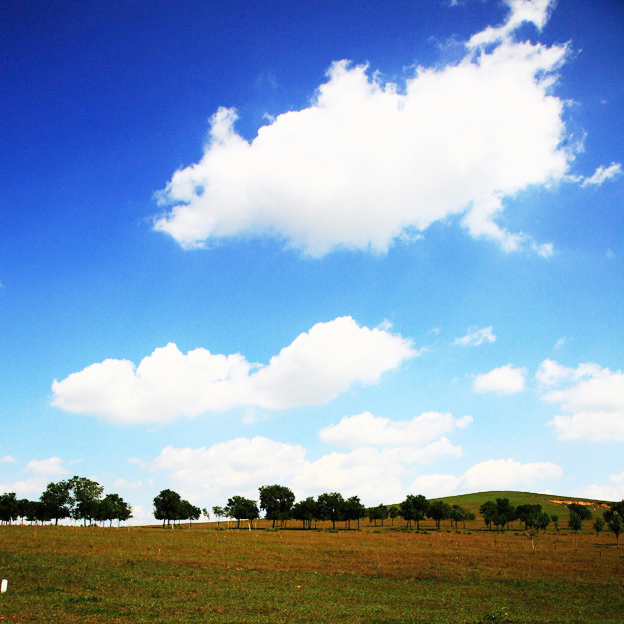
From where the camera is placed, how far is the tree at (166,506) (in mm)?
138750

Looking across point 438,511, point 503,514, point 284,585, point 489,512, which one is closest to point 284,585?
point 284,585

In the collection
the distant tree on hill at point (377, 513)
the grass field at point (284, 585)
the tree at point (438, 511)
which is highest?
the grass field at point (284, 585)

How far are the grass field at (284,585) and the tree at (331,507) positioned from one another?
95.7 metres

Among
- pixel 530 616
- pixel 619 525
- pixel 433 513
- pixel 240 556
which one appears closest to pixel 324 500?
pixel 433 513

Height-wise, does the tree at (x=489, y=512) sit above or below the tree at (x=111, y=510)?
below

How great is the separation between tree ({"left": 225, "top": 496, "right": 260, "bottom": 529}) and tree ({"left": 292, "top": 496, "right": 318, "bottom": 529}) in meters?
15.6

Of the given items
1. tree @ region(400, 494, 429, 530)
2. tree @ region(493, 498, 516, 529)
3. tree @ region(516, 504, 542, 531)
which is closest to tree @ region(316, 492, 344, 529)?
tree @ region(400, 494, 429, 530)

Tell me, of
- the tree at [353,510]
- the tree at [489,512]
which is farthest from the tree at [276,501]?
the tree at [489,512]

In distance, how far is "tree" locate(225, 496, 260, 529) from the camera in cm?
15475

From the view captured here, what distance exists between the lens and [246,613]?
89.9 feet

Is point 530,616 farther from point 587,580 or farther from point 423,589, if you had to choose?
point 587,580

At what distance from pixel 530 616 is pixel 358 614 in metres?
11.9

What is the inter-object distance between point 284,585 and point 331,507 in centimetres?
12580

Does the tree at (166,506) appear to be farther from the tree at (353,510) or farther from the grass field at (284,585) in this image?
the grass field at (284,585)
